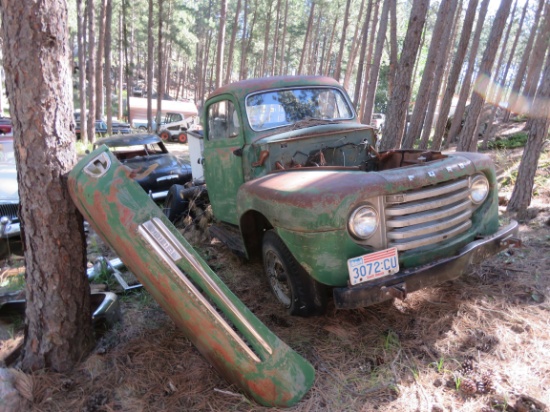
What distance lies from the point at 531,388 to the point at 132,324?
2.90m

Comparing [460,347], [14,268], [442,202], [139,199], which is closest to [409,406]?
[460,347]

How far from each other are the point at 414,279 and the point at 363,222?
0.51 metres

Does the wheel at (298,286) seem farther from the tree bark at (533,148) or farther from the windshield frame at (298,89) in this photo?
the tree bark at (533,148)

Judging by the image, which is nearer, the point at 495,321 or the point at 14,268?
the point at 495,321

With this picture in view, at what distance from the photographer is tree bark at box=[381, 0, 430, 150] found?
7137mm

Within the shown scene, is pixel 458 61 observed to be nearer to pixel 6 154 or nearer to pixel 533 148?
pixel 533 148

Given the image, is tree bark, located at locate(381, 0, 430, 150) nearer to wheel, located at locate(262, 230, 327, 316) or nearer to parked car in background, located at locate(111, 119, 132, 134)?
wheel, located at locate(262, 230, 327, 316)

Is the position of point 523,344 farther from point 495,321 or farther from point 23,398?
point 23,398

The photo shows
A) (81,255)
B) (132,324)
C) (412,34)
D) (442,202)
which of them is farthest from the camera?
(412,34)

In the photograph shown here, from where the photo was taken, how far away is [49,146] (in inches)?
94.8

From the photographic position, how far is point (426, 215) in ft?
9.11

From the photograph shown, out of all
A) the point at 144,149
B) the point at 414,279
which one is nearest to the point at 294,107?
the point at 414,279

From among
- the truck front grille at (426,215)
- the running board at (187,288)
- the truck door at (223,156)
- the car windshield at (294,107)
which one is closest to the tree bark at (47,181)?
the running board at (187,288)

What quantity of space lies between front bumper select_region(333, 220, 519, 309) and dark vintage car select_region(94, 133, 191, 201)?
18.3ft
